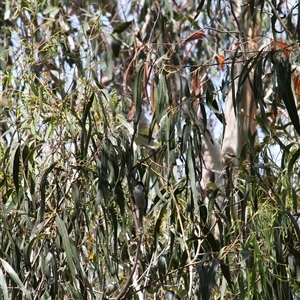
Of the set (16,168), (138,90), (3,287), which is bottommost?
(3,287)

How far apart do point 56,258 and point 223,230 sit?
1.97ft

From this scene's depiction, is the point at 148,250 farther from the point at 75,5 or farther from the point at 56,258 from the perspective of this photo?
the point at 75,5

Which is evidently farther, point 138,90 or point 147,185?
point 147,185

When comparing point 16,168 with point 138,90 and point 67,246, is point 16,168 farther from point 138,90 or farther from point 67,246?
point 138,90

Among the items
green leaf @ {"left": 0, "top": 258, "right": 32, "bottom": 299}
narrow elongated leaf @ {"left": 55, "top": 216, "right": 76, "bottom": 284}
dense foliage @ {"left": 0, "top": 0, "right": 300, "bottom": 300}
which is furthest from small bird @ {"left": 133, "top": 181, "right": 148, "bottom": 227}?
green leaf @ {"left": 0, "top": 258, "right": 32, "bottom": 299}

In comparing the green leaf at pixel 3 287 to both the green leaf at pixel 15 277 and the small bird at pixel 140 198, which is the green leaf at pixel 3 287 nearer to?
the green leaf at pixel 15 277

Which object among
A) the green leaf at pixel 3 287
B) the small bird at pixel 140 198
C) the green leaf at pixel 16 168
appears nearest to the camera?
the green leaf at pixel 3 287

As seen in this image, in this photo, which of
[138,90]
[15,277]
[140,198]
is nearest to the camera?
[15,277]

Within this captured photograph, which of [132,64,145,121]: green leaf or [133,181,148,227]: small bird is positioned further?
[133,181,148,227]: small bird

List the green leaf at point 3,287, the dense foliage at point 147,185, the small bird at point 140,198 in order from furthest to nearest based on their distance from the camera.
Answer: the small bird at point 140,198
the dense foliage at point 147,185
the green leaf at point 3,287

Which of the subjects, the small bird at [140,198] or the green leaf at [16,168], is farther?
the small bird at [140,198]

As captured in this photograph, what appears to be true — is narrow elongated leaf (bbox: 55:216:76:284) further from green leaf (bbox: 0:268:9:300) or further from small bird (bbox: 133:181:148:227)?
small bird (bbox: 133:181:148:227)

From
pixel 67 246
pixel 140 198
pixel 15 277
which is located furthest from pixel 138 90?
pixel 15 277

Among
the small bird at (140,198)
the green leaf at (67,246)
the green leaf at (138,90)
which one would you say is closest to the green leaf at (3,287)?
the green leaf at (67,246)
